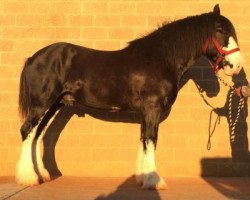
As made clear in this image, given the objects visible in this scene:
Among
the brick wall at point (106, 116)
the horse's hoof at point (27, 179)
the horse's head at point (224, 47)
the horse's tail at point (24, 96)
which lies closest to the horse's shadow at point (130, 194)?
the brick wall at point (106, 116)

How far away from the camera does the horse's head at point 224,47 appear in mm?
5289

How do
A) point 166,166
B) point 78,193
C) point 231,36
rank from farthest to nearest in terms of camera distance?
point 166,166 < point 231,36 < point 78,193

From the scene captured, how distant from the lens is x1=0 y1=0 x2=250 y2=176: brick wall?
20.5 feet

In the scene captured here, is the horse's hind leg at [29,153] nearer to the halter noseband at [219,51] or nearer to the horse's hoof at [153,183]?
the horse's hoof at [153,183]

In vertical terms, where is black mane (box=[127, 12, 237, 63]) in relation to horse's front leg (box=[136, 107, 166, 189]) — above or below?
above

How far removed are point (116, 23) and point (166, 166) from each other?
228 cm

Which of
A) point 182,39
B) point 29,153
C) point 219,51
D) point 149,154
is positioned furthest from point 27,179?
point 219,51

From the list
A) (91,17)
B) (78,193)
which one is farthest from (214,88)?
(78,193)

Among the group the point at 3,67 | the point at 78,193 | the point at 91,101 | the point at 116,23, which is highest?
the point at 116,23

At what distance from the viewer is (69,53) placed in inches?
220

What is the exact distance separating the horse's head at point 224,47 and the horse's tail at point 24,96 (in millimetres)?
2370

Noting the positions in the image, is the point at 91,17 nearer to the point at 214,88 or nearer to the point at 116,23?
the point at 116,23

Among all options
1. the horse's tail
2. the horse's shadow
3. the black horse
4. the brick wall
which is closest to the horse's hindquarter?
the black horse

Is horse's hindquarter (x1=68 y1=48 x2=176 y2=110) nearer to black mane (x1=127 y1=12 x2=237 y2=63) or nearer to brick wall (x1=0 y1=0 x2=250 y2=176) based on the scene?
black mane (x1=127 y1=12 x2=237 y2=63)
